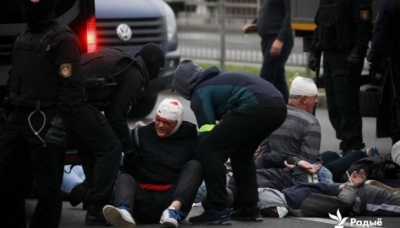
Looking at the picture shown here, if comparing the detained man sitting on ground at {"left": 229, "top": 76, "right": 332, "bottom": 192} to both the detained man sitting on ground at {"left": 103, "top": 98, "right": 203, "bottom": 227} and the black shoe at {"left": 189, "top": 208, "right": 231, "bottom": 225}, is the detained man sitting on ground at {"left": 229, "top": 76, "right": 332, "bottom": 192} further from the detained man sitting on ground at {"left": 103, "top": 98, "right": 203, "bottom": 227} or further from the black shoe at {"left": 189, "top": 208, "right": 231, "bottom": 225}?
the detained man sitting on ground at {"left": 103, "top": 98, "right": 203, "bottom": 227}

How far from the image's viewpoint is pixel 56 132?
909 centimetres

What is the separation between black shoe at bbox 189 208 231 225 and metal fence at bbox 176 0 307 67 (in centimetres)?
1133

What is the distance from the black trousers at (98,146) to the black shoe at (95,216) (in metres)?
0.03

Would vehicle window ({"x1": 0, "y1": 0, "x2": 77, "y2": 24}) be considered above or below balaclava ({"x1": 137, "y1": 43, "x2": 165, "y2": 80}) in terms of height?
above

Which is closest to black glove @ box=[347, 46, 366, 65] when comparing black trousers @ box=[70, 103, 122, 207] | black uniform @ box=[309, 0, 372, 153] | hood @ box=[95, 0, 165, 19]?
black uniform @ box=[309, 0, 372, 153]

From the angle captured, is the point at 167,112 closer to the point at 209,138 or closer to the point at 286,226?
the point at 209,138

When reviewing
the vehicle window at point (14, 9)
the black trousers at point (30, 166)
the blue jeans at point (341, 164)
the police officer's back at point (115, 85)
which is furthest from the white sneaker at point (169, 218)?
the blue jeans at point (341, 164)

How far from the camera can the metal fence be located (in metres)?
22.0

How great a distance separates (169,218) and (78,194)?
4.12 ft

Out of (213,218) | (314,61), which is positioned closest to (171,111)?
(213,218)

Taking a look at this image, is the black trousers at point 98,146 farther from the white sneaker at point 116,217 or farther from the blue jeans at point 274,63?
the blue jeans at point 274,63

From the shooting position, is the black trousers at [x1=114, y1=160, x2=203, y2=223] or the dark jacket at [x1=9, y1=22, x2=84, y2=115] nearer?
the dark jacket at [x1=9, y1=22, x2=84, y2=115]

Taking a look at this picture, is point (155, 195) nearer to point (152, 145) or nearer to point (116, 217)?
point (152, 145)

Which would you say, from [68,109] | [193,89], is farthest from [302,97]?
[68,109]
